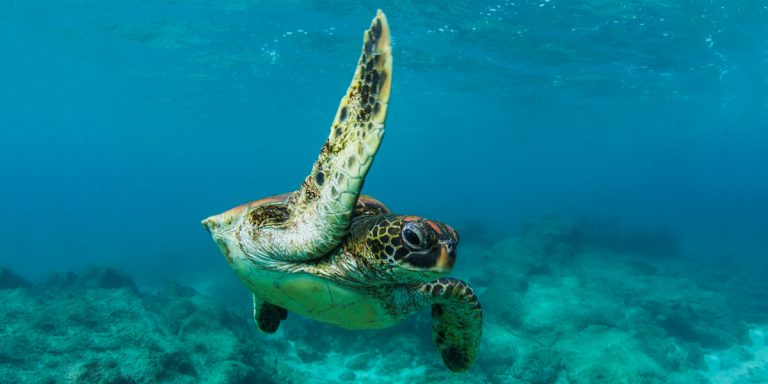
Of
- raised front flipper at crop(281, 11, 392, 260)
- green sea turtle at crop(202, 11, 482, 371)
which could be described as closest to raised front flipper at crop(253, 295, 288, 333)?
green sea turtle at crop(202, 11, 482, 371)

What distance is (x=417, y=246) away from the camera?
2.17 meters

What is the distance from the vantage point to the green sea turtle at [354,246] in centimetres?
217

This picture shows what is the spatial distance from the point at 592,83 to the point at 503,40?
1068cm

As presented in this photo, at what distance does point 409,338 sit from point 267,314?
4749mm

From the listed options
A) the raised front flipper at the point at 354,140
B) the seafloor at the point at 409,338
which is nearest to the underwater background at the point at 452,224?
the seafloor at the point at 409,338

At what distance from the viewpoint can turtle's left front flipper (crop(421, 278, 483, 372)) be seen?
10.8 feet

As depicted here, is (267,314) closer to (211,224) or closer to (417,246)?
(211,224)

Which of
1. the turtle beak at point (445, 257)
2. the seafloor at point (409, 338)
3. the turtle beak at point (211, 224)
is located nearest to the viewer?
the turtle beak at point (445, 257)

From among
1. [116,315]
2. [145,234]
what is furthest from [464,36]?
[145,234]

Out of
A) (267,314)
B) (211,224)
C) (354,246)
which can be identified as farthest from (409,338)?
(354,246)

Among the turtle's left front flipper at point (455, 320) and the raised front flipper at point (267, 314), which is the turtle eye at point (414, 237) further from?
the raised front flipper at point (267, 314)

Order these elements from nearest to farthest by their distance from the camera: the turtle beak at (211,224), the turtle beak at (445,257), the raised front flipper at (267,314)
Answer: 1. the turtle beak at (445,257)
2. the turtle beak at (211,224)
3. the raised front flipper at (267,314)

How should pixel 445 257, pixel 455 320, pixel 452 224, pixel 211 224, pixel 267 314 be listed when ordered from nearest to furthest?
1. pixel 445 257
2. pixel 211 224
3. pixel 455 320
4. pixel 267 314
5. pixel 452 224

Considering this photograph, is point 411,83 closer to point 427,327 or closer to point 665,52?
point 665,52
